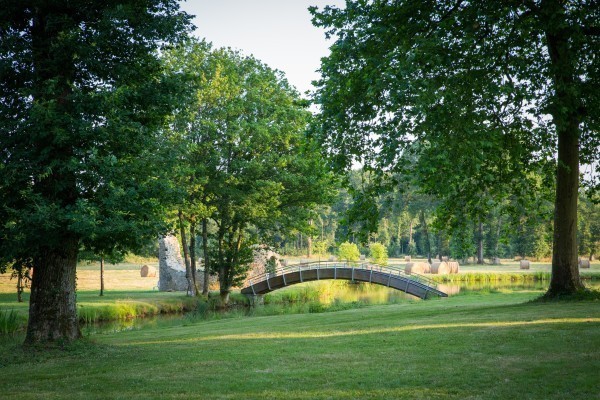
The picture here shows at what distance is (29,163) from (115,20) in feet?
12.2

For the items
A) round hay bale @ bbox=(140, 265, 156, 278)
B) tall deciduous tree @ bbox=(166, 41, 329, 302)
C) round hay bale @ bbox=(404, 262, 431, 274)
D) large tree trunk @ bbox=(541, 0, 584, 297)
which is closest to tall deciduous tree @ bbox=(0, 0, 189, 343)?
large tree trunk @ bbox=(541, 0, 584, 297)

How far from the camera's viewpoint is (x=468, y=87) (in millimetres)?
13555

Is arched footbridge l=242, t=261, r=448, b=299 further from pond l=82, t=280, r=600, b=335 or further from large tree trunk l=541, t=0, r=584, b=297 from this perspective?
large tree trunk l=541, t=0, r=584, b=297

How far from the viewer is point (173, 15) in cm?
1382

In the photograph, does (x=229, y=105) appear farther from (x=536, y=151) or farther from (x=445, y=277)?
(x=445, y=277)

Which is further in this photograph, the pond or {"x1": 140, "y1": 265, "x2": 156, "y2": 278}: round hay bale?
{"x1": 140, "y1": 265, "x2": 156, "y2": 278}: round hay bale

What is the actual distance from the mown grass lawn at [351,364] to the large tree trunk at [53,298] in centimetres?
66

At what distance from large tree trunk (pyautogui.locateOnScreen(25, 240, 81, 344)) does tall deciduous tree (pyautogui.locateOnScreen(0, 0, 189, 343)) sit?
0.08ft

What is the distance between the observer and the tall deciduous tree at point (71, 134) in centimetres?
1196

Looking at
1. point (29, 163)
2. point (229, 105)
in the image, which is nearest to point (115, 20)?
point (29, 163)

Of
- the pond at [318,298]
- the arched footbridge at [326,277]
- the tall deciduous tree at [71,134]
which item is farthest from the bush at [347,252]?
the tall deciduous tree at [71,134]

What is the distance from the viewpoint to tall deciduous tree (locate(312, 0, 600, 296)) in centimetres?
1295

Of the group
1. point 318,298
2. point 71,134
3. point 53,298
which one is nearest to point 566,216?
point 71,134

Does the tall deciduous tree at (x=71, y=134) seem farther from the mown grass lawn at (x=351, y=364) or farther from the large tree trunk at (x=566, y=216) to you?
the large tree trunk at (x=566, y=216)
